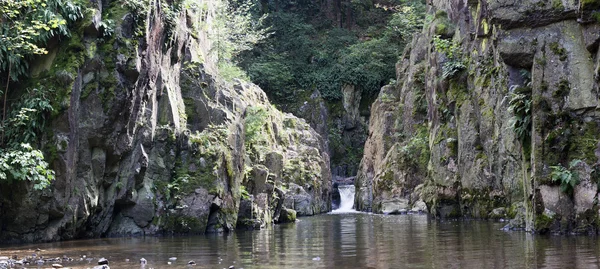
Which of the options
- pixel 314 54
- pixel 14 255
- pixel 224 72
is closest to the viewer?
pixel 14 255

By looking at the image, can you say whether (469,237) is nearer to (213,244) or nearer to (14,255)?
(213,244)

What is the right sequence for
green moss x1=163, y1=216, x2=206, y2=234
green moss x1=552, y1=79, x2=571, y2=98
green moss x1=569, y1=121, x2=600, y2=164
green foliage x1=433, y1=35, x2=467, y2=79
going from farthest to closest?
green foliage x1=433, y1=35, x2=467, y2=79 → green moss x1=163, y1=216, x2=206, y2=234 → green moss x1=552, y1=79, x2=571, y2=98 → green moss x1=569, y1=121, x2=600, y2=164

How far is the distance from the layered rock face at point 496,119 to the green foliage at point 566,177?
3cm

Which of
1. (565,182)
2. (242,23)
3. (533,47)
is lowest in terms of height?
(565,182)

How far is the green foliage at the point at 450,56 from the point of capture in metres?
33.0

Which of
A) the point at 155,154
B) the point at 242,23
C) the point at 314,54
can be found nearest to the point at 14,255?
the point at 155,154

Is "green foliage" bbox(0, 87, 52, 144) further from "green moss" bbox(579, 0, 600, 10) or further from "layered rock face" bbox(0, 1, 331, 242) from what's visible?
"green moss" bbox(579, 0, 600, 10)

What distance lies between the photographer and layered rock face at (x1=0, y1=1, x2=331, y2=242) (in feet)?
69.7

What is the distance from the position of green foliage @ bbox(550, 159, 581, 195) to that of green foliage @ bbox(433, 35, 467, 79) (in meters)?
15.3

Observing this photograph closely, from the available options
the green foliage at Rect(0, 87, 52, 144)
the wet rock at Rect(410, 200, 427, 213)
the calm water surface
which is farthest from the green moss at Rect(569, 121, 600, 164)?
the wet rock at Rect(410, 200, 427, 213)

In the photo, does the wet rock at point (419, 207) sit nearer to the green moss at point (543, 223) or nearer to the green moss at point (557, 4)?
the green moss at point (543, 223)

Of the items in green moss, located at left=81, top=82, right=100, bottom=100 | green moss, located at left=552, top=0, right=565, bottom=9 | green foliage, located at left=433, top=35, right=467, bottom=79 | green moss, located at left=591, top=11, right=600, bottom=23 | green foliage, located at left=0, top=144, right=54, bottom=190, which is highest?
green foliage, located at left=433, top=35, right=467, bottom=79

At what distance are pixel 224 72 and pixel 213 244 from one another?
16.2 m

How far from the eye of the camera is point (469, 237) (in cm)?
1908
